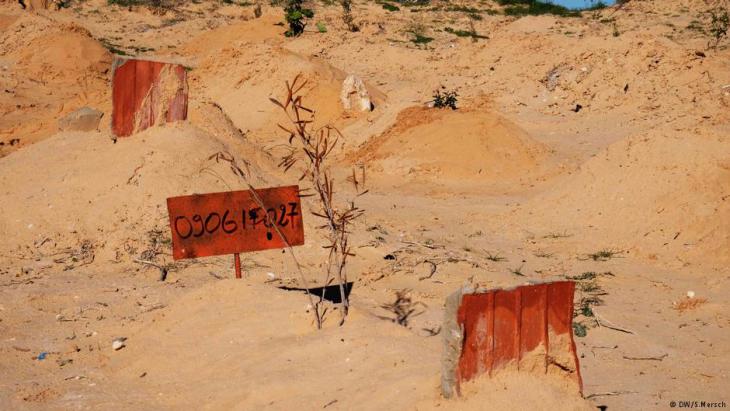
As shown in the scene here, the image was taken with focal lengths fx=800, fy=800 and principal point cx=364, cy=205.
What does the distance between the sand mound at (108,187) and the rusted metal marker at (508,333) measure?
4746mm

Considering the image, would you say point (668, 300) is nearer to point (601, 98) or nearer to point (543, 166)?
point (543, 166)

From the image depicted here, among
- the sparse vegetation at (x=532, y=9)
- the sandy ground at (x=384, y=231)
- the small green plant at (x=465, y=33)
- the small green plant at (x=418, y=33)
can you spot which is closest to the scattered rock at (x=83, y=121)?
the sandy ground at (x=384, y=231)

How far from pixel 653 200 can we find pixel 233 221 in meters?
5.44

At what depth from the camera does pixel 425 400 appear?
10.8ft

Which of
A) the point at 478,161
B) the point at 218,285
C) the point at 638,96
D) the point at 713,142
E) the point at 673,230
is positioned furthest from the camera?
the point at 638,96

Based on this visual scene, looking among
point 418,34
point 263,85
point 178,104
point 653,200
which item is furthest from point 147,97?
point 418,34

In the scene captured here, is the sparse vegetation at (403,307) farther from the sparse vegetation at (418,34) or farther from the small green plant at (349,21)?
the small green plant at (349,21)

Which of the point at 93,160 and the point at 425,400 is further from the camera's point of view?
the point at 93,160

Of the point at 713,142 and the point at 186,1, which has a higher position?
the point at 186,1

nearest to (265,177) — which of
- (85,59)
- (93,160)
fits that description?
(93,160)

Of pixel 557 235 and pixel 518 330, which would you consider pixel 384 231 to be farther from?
pixel 518 330

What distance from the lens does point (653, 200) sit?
8.86m

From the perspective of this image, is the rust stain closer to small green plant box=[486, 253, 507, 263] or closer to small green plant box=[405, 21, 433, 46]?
small green plant box=[486, 253, 507, 263]

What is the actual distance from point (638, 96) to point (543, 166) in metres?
4.45
